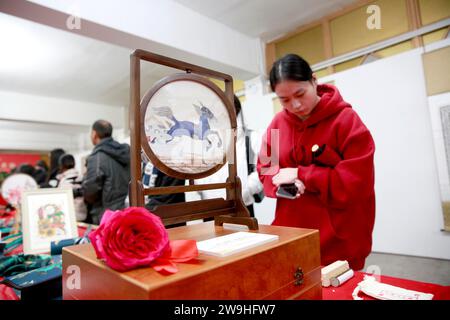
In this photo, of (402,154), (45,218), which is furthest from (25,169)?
(402,154)

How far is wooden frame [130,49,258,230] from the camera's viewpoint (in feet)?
1.87

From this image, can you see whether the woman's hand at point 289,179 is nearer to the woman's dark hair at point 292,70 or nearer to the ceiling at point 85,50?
the woman's dark hair at point 292,70

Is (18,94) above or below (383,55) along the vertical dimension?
above

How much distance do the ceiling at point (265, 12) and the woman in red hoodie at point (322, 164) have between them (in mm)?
1722

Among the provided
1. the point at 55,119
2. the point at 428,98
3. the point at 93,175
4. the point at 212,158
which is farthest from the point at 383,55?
the point at 55,119

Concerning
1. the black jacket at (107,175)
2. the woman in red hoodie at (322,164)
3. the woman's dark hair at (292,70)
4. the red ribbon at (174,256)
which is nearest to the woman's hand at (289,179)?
the woman in red hoodie at (322,164)

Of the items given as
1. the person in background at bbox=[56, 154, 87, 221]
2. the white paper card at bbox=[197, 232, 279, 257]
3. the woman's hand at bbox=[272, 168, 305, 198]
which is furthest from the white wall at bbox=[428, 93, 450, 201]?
the person in background at bbox=[56, 154, 87, 221]

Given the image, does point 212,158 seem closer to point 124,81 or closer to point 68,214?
point 68,214

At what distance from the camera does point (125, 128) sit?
5.14 meters

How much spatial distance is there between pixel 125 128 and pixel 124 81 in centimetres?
131

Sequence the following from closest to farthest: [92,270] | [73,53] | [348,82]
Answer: [92,270] < [348,82] < [73,53]

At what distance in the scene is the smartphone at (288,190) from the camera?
891mm

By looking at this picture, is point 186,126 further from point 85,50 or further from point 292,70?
point 85,50

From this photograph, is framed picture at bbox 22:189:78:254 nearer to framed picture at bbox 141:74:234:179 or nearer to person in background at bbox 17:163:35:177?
framed picture at bbox 141:74:234:179
